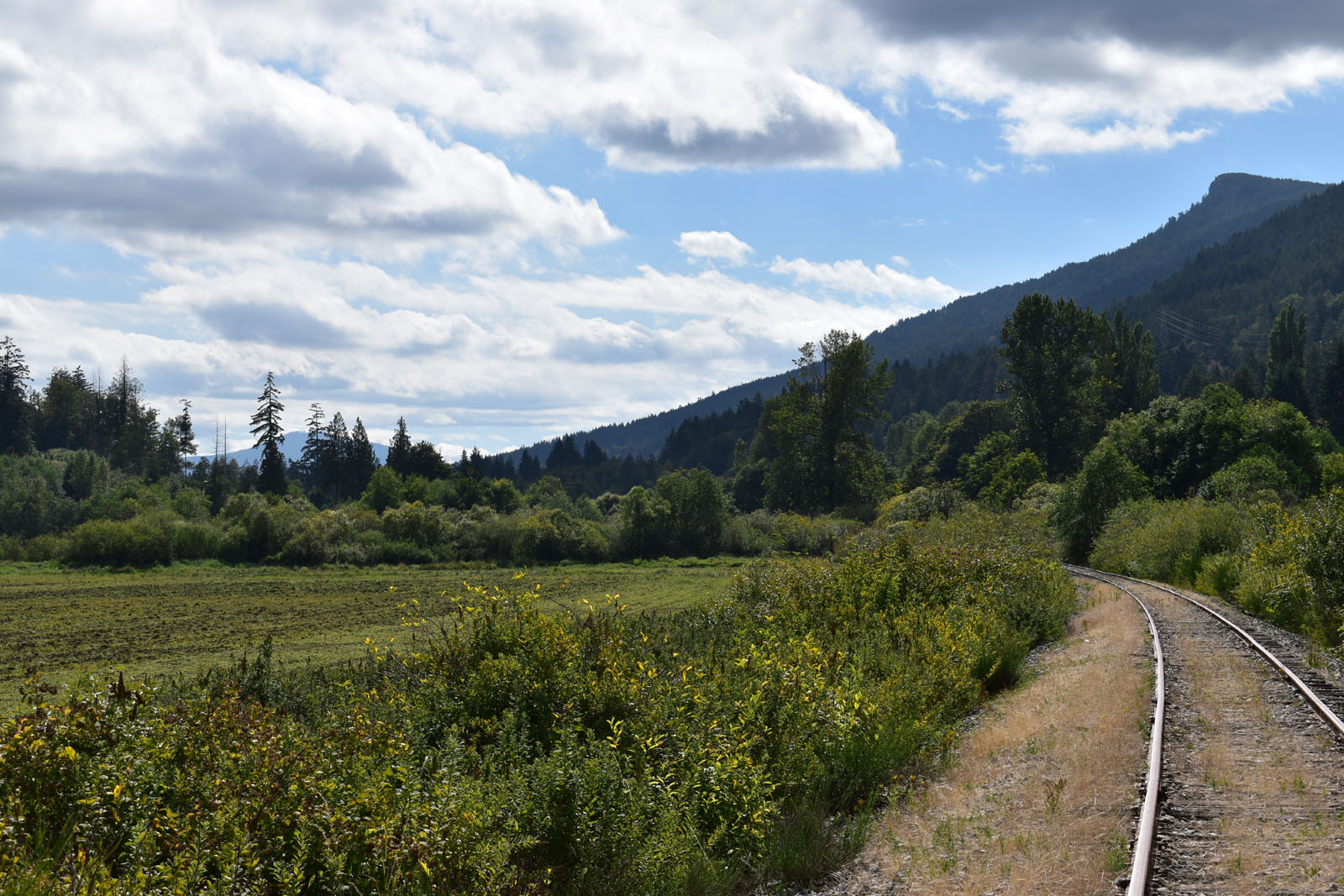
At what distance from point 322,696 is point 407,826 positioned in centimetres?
722

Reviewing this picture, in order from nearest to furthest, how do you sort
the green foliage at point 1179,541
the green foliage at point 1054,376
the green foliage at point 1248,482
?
the green foliage at point 1179,541 → the green foliage at point 1248,482 → the green foliage at point 1054,376

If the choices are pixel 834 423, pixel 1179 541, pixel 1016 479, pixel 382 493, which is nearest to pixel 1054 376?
pixel 1016 479

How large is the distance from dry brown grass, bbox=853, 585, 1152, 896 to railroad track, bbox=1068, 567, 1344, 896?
270 mm

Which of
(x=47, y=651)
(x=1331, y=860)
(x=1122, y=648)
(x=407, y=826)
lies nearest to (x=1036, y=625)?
(x=1122, y=648)

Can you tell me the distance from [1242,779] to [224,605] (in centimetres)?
4197

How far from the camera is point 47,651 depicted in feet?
87.1

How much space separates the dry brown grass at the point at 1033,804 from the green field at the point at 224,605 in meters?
5.08

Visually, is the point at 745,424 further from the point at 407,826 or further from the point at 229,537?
the point at 407,826

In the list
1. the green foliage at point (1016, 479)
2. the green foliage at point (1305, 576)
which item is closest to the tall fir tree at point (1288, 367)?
the green foliage at point (1016, 479)

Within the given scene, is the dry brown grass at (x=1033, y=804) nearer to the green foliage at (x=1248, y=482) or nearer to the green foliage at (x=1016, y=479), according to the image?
the green foliage at (x=1248, y=482)

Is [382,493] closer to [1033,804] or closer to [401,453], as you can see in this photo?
[401,453]

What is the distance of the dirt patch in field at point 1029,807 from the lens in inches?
275

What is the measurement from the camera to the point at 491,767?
25.3 ft

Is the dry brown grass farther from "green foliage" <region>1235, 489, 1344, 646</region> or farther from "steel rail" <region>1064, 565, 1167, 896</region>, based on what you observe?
"green foliage" <region>1235, 489, 1344, 646</region>
